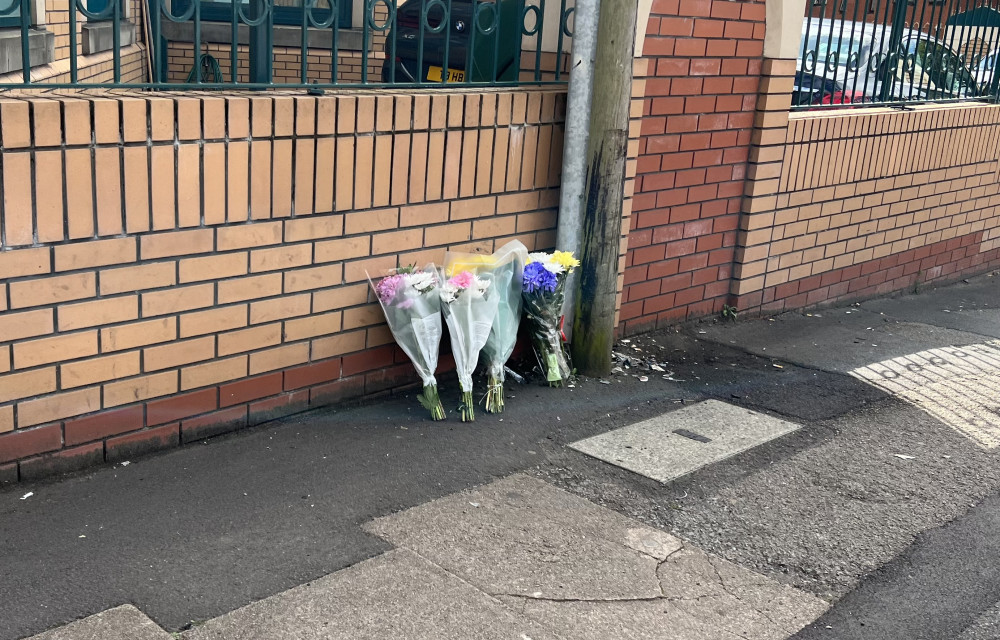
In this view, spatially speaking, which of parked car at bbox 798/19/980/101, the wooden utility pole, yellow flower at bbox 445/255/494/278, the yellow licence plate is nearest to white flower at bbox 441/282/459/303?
yellow flower at bbox 445/255/494/278

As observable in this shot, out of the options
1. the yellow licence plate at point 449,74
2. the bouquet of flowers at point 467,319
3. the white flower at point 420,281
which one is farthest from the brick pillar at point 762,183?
the white flower at point 420,281

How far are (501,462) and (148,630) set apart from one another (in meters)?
1.55

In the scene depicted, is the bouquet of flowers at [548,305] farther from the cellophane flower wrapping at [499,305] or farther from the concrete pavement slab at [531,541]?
the concrete pavement slab at [531,541]

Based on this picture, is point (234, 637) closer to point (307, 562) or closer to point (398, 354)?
point (307, 562)

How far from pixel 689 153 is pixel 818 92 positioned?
1.47 metres

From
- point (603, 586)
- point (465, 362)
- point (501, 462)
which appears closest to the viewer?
point (603, 586)

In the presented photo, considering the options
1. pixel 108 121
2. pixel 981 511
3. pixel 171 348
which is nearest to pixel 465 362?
pixel 171 348

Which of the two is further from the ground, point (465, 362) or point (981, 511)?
point (465, 362)

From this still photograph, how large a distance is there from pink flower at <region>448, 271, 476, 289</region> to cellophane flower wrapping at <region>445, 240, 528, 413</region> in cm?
11

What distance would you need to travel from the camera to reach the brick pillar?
18.9 feet

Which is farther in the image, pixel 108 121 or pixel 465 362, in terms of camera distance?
pixel 465 362

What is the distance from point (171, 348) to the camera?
12.0 feet

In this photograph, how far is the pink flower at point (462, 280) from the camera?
13.7 ft

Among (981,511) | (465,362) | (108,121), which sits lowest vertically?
(981,511)
